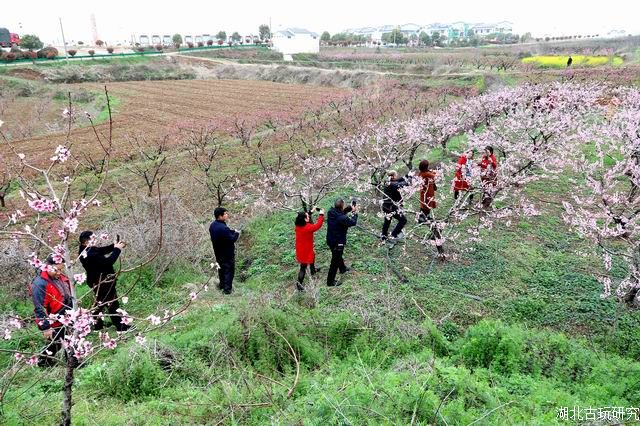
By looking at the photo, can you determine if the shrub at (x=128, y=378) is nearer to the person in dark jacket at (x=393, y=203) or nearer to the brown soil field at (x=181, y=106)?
the person in dark jacket at (x=393, y=203)

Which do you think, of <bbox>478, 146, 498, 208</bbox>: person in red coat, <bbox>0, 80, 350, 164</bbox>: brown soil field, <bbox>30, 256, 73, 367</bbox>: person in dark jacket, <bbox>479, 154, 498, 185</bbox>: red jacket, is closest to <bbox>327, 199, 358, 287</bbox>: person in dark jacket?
<bbox>478, 146, 498, 208</bbox>: person in red coat

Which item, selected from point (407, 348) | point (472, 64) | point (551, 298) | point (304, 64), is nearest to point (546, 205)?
point (551, 298)

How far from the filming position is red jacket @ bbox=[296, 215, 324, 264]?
778 cm

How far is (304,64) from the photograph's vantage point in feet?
190

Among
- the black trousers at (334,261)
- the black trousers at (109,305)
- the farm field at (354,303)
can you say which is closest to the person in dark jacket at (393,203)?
the farm field at (354,303)

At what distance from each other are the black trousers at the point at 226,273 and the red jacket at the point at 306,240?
4.34ft

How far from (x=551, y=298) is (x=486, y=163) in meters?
3.89

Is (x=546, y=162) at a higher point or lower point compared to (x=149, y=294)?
higher

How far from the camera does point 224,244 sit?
7.90 m

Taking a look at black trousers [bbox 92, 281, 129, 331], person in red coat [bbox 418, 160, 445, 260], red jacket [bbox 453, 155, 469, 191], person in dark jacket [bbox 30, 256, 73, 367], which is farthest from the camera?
red jacket [bbox 453, 155, 469, 191]

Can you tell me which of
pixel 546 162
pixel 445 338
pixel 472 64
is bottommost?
pixel 445 338

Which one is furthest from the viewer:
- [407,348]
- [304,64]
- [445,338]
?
[304,64]

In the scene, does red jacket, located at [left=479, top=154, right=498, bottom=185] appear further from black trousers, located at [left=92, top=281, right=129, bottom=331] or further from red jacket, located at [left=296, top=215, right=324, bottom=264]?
black trousers, located at [left=92, top=281, right=129, bottom=331]

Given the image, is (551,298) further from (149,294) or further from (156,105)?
(156,105)
